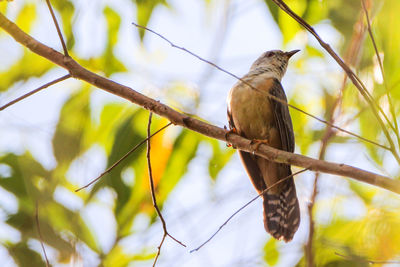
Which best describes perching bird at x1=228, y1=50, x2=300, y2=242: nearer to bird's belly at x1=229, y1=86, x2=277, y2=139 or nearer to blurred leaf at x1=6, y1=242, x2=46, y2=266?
bird's belly at x1=229, y1=86, x2=277, y2=139

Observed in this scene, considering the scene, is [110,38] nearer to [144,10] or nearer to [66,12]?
[66,12]

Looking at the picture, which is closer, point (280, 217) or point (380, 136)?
point (380, 136)

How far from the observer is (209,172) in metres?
4.66

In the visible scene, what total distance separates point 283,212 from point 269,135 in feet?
2.42

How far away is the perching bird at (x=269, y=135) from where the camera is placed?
4.54 metres

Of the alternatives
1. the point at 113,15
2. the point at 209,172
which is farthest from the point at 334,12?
the point at 113,15

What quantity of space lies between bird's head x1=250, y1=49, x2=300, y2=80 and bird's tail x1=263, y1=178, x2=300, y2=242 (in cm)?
134

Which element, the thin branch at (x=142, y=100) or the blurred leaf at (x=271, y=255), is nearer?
the thin branch at (x=142, y=100)

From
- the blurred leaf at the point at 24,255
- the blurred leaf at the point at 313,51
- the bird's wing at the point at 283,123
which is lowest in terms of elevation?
the blurred leaf at the point at 24,255

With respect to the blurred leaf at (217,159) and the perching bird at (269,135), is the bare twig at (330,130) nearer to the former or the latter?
the perching bird at (269,135)

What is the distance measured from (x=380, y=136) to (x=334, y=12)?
3.61ft

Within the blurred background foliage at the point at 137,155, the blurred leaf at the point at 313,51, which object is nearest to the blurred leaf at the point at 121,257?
the blurred background foliage at the point at 137,155

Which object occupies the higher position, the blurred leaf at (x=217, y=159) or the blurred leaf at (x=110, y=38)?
the blurred leaf at (x=110, y=38)

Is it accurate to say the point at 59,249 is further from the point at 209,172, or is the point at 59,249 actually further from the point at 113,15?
the point at 113,15
